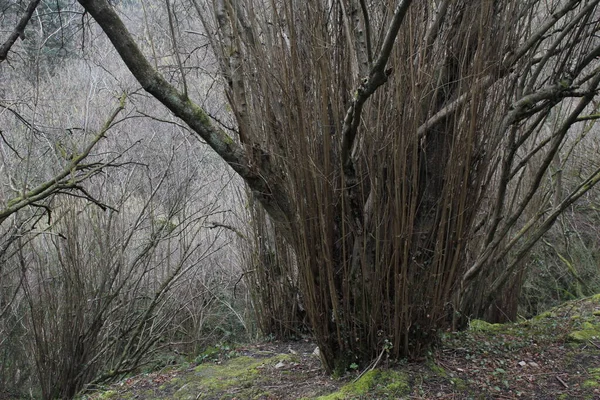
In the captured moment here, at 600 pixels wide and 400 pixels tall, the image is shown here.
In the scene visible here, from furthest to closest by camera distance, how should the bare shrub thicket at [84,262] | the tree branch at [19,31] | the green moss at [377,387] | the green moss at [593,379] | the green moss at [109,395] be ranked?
the bare shrub thicket at [84,262] → the green moss at [109,395] → the tree branch at [19,31] → the green moss at [593,379] → the green moss at [377,387]

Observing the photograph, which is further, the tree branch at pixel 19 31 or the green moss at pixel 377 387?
the tree branch at pixel 19 31

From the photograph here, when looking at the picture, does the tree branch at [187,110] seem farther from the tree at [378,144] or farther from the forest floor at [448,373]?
the forest floor at [448,373]

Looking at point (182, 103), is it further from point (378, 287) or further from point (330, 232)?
point (378, 287)

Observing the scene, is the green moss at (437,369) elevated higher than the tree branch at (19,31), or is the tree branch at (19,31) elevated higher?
the tree branch at (19,31)

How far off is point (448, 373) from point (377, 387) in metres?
0.49

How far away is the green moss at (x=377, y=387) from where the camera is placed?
8.71 ft

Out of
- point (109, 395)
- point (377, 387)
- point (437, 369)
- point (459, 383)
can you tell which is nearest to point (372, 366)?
point (377, 387)

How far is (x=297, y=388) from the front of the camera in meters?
3.06

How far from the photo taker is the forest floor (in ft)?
8.99

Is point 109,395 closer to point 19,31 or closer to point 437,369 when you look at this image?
point 437,369

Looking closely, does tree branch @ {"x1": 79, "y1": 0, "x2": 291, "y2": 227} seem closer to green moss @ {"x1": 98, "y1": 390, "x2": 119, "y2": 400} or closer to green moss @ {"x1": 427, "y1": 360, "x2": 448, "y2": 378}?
green moss @ {"x1": 427, "y1": 360, "x2": 448, "y2": 378}

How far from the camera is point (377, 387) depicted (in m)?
2.70

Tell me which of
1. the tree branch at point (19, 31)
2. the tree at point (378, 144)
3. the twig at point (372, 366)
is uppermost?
the tree branch at point (19, 31)

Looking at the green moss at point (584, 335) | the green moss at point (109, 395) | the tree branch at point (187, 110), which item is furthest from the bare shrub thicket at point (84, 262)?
the green moss at point (584, 335)
